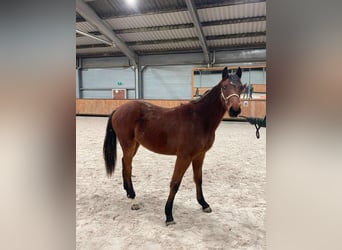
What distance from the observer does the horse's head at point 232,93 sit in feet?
4.48

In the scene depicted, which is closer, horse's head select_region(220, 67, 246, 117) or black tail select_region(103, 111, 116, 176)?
horse's head select_region(220, 67, 246, 117)

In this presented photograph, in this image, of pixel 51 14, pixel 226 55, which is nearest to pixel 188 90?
pixel 226 55

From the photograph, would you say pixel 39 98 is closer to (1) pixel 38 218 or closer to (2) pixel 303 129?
(1) pixel 38 218

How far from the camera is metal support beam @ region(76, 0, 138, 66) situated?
20.1 feet

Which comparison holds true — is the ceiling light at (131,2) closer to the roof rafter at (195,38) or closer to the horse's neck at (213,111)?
the roof rafter at (195,38)

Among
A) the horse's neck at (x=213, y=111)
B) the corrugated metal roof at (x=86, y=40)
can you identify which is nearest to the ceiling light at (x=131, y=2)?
the corrugated metal roof at (x=86, y=40)

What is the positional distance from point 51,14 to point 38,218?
269 millimetres

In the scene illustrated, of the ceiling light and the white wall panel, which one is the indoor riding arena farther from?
the white wall panel

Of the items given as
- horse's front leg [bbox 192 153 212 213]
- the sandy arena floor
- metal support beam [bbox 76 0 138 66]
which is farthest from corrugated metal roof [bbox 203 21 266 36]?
horse's front leg [bbox 192 153 212 213]

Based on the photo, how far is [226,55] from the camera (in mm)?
8125

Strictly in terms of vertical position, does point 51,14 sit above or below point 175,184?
above

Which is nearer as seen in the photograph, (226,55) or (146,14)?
(146,14)

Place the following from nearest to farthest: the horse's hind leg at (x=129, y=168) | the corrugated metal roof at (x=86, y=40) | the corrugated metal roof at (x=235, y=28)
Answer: the horse's hind leg at (x=129, y=168) → the corrugated metal roof at (x=235, y=28) → the corrugated metal roof at (x=86, y=40)

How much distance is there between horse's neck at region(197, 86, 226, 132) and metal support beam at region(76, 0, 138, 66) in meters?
5.58
